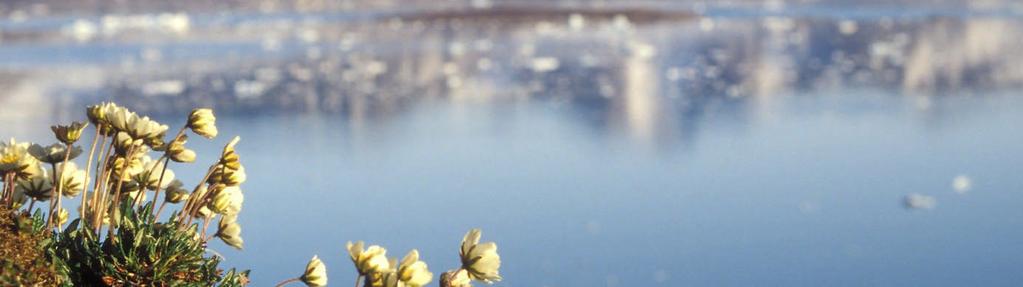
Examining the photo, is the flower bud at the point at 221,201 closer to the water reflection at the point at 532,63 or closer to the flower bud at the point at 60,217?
the flower bud at the point at 60,217

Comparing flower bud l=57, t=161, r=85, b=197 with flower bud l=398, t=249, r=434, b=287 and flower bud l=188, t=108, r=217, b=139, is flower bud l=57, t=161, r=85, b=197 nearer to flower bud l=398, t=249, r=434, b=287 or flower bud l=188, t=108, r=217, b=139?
flower bud l=188, t=108, r=217, b=139

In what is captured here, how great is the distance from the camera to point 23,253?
3.28ft

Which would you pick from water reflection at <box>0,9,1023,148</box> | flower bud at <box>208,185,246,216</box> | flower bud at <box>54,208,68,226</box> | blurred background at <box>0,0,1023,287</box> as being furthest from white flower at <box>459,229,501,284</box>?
water reflection at <box>0,9,1023,148</box>

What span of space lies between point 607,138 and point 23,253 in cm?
499

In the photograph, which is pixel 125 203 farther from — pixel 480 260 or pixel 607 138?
pixel 607 138

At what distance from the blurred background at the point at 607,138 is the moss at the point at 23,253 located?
2.60 meters

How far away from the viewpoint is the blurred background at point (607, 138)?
3.92m

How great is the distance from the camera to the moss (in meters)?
0.96

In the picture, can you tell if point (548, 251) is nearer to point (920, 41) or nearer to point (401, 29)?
point (920, 41)

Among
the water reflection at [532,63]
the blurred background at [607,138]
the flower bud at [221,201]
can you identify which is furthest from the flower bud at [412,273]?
the water reflection at [532,63]

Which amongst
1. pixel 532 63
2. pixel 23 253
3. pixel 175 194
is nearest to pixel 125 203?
pixel 175 194

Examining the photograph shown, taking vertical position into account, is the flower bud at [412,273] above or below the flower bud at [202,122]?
below

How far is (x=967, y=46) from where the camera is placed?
988cm

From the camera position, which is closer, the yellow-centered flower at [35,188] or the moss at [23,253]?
the moss at [23,253]
